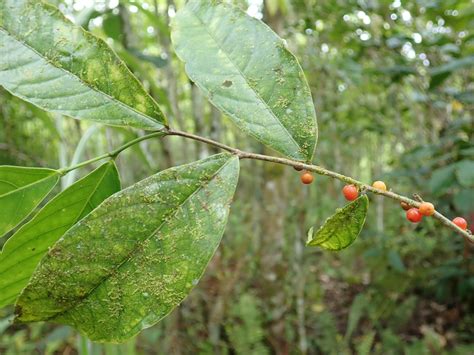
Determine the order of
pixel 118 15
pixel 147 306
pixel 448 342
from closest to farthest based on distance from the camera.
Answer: pixel 147 306 < pixel 118 15 < pixel 448 342

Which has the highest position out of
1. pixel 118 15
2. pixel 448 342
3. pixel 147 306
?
pixel 147 306

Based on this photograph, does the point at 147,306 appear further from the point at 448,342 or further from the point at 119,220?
the point at 448,342

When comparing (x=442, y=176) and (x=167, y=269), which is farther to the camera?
(x=442, y=176)

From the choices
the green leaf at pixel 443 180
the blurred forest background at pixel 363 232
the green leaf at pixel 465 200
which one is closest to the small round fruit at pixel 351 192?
the blurred forest background at pixel 363 232

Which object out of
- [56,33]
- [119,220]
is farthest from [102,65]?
[119,220]

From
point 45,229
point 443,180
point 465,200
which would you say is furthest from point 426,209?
point 465,200

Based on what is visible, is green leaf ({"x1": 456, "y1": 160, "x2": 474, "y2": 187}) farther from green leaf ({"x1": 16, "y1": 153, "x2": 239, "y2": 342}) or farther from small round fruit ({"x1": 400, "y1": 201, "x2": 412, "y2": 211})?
green leaf ({"x1": 16, "y1": 153, "x2": 239, "y2": 342})

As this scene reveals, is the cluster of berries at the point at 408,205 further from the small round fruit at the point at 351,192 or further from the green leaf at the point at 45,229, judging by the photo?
the green leaf at the point at 45,229

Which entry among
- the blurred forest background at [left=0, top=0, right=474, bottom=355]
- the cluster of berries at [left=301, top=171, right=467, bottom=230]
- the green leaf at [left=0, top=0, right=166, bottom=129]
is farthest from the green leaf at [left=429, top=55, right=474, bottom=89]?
the green leaf at [left=0, top=0, right=166, bottom=129]
